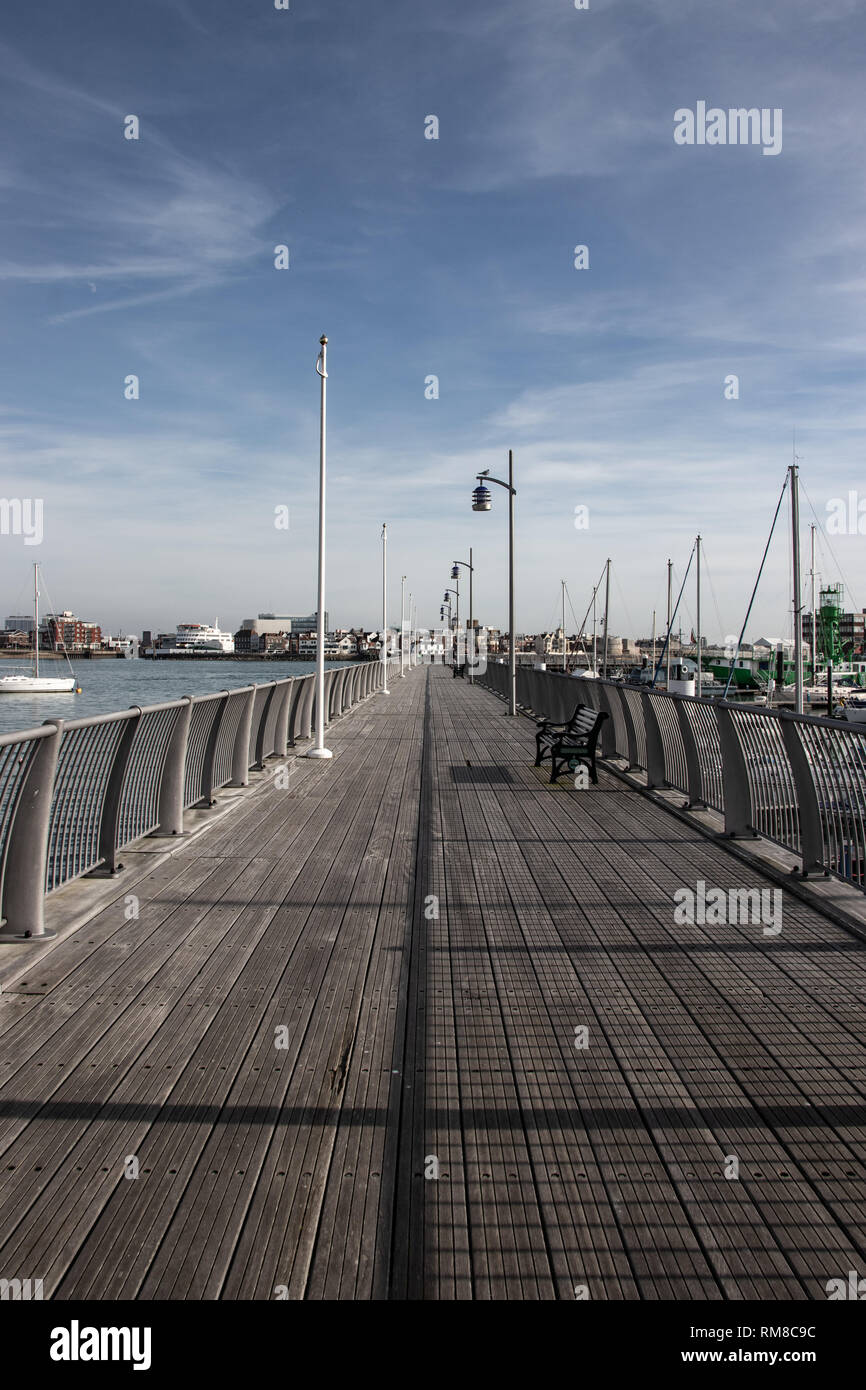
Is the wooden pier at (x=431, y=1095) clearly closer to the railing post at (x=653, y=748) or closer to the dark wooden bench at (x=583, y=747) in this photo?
the railing post at (x=653, y=748)

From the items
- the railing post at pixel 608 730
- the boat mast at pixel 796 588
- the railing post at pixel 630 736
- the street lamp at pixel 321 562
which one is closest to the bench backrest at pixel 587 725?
the railing post at pixel 630 736

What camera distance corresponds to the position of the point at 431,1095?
11.4 ft

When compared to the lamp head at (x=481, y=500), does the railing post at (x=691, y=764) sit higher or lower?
lower

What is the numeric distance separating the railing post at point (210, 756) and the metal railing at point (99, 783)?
1 centimetres

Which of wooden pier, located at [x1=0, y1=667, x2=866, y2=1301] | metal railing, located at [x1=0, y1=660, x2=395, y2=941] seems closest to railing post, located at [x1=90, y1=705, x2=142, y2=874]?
metal railing, located at [x1=0, y1=660, x2=395, y2=941]

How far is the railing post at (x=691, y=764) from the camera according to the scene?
9.00 meters

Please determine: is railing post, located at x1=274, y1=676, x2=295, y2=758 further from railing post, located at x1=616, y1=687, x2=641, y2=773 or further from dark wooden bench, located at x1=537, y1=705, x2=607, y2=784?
railing post, located at x1=616, y1=687, x2=641, y2=773

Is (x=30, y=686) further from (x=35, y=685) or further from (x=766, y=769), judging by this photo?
(x=766, y=769)

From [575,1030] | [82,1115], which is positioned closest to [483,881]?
[575,1030]

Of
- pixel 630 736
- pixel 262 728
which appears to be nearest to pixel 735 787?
pixel 630 736

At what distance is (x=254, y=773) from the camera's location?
38.9ft
